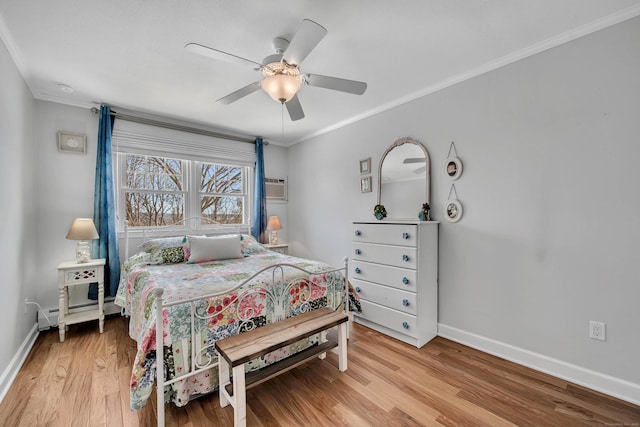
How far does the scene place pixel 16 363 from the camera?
2.11 meters

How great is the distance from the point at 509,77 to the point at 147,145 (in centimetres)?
397

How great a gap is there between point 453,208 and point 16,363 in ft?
12.6

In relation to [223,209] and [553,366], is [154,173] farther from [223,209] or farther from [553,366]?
[553,366]

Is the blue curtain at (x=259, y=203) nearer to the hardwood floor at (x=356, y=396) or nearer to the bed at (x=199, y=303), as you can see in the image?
the bed at (x=199, y=303)

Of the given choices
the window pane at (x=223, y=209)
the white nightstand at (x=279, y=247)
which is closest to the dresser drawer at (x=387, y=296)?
the white nightstand at (x=279, y=247)

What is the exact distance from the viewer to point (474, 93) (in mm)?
2512

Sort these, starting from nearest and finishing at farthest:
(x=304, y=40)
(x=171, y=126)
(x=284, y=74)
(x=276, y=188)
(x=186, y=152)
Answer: (x=304, y=40) → (x=284, y=74) → (x=171, y=126) → (x=186, y=152) → (x=276, y=188)

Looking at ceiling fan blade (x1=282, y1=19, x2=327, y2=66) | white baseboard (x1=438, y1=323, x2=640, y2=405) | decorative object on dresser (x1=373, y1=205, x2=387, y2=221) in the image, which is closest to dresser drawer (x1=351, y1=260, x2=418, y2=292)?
decorative object on dresser (x1=373, y1=205, x2=387, y2=221)

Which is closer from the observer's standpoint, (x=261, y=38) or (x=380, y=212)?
(x=261, y=38)

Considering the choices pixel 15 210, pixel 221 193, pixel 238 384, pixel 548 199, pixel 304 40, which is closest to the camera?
pixel 238 384

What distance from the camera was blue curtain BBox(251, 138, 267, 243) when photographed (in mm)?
4352

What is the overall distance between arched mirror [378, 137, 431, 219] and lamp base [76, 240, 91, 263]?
3275 mm

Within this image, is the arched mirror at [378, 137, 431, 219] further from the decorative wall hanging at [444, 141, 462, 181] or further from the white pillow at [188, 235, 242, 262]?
the white pillow at [188, 235, 242, 262]

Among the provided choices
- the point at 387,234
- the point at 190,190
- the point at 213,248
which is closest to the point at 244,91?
the point at 213,248
